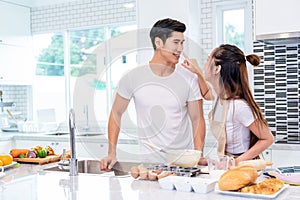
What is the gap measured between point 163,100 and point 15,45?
143 inches

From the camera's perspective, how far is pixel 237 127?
7.10ft

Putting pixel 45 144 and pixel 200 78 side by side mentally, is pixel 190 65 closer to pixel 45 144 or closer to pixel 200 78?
pixel 200 78

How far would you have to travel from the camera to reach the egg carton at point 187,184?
58.0 inches

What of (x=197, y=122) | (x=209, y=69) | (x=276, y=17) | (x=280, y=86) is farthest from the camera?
(x=280, y=86)

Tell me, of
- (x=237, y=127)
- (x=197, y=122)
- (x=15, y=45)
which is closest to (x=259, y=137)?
(x=237, y=127)

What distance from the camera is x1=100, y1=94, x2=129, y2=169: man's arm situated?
1.83 m

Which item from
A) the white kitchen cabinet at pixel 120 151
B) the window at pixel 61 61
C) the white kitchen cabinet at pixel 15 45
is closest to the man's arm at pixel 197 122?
the white kitchen cabinet at pixel 120 151

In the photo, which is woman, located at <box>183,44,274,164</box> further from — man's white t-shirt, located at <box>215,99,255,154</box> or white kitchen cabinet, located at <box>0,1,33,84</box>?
white kitchen cabinet, located at <box>0,1,33,84</box>

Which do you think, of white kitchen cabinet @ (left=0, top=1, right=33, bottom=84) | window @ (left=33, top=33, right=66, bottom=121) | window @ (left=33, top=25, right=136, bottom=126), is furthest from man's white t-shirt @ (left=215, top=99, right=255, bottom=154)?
window @ (left=33, top=33, right=66, bottom=121)

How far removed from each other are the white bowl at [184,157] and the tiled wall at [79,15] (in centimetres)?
334

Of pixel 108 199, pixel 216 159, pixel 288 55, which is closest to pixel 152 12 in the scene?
pixel 288 55

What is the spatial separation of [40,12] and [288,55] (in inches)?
136

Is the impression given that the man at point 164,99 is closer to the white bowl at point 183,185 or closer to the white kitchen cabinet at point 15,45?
the white bowl at point 183,185

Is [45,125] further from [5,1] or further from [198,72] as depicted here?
[198,72]
